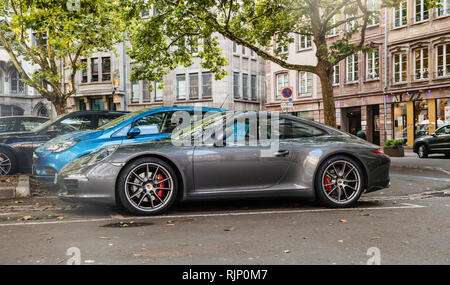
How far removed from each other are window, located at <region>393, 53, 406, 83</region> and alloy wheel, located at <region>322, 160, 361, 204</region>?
25963 mm

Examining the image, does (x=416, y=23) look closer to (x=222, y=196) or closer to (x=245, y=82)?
(x=245, y=82)

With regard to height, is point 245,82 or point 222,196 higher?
point 245,82

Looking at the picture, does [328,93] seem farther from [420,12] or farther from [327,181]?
[420,12]

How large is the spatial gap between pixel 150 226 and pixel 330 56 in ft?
36.5

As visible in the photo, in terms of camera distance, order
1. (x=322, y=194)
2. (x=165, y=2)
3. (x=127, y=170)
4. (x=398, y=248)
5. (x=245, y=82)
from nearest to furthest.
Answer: (x=398, y=248), (x=127, y=170), (x=322, y=194), (x=165, y=2), (x=245, y=82)

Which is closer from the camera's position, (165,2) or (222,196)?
(222,196)

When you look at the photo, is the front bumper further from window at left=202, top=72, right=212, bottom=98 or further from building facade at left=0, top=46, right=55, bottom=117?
building facade at left=0, top=46, right=55, bottom=117

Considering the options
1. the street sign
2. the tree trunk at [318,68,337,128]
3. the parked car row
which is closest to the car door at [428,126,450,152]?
the tree trunk at [318,68,337,128]

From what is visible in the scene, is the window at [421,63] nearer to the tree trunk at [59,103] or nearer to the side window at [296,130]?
the tree trunk at [59,103]

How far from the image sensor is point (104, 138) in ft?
27.3

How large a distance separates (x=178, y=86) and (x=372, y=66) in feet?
51.2

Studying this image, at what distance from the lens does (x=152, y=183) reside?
6000 mm

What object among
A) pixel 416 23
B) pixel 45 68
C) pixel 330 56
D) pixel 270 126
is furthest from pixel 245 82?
pixel 270 126
